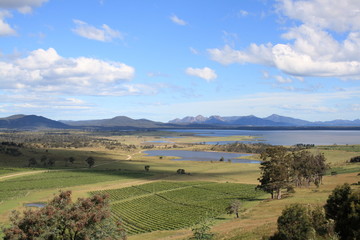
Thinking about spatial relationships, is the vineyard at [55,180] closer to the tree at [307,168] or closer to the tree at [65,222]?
the tree at [307,168]

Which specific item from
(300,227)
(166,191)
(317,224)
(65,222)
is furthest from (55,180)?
(300,227)

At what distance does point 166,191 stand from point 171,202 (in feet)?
55.0

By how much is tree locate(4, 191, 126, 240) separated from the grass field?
48.9 ft

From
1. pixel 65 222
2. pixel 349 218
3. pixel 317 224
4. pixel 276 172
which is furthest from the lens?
pixel 276 172

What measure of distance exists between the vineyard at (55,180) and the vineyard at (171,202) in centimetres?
2225

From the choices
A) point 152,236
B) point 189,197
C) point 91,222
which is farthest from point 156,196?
point 91,222

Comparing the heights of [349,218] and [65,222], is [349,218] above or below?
above

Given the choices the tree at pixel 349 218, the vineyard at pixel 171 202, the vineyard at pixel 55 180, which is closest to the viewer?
the tree at pixel 349 218

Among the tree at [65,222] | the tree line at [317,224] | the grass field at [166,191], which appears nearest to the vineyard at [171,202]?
the grass field at [166,191]

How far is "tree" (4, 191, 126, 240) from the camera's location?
28.9 m

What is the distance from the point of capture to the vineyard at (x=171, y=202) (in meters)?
67.4

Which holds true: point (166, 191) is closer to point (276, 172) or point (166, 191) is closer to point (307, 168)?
point (276, 172)

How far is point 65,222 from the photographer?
3002 centimetres

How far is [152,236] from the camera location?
178 ft
